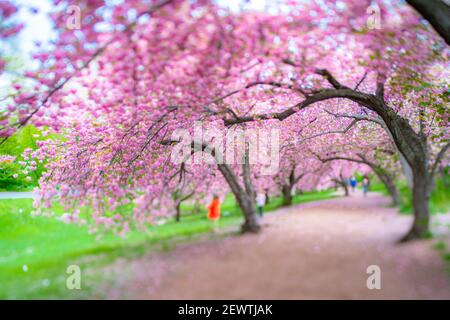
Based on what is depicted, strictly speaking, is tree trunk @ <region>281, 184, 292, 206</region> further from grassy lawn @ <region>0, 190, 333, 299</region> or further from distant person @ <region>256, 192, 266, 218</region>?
distant person @ <region>256, 192, 266, 218</region>

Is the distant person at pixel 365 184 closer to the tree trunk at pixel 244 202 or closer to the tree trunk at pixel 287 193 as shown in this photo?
the tree trunk at pixel 287 193

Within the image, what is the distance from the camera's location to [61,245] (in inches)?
112

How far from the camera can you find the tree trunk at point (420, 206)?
2779 millimetres

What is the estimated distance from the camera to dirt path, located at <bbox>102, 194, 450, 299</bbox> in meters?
2.71

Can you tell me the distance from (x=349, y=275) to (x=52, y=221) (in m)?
2.39

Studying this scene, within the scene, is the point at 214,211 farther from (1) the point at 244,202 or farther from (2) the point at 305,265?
(2) the point at 305,265

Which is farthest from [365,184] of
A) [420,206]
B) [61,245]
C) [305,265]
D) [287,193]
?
[61,245]

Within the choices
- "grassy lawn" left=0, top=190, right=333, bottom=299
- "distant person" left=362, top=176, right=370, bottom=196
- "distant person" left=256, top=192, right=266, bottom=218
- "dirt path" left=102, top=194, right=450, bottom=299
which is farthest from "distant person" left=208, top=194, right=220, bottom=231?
"distant person" left=362, top=176, right=370, bottom=196

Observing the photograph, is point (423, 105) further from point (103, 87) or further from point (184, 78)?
point (103, 87)

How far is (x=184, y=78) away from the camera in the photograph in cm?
260

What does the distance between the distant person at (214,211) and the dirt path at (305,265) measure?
0.16m

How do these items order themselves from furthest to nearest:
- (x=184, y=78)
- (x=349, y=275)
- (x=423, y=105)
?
(x=423, y=105) < (x=349, y=275) < (x=184, y=78)
